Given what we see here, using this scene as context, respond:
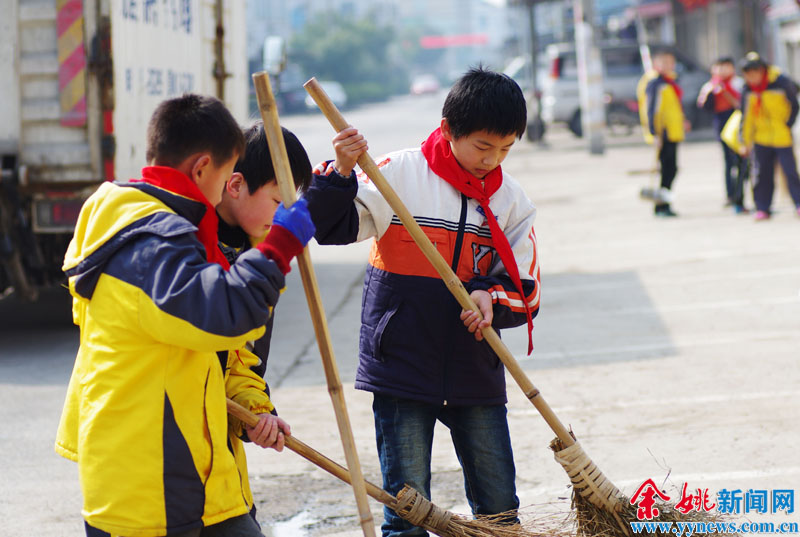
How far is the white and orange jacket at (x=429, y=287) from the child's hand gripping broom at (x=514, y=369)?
Answer: 0.11 meters

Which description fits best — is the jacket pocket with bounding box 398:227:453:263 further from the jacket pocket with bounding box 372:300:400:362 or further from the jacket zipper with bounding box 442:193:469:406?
the jacket pocket with bounding box 372:300:400:362

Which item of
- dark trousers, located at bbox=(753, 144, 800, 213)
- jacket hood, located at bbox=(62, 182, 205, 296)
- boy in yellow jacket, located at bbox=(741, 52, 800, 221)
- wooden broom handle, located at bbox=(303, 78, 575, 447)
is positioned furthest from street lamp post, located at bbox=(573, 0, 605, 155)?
jacket hood, located at bbox=(62, 182, 205, 296)

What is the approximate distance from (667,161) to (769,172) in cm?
→ 132

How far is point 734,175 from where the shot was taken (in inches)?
Result: 480

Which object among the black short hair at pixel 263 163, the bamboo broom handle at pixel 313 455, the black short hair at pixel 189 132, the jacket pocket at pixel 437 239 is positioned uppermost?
the black short hair at pixel 189 132

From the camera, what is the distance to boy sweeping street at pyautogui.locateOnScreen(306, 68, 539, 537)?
2949 mm

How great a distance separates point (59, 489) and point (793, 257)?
6415 millimetres

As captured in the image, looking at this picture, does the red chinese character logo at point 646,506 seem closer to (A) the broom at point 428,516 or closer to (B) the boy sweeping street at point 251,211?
(A) the broom at point 428,516

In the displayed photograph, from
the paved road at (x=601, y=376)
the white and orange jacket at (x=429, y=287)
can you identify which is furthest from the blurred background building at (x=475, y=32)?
the paved road at (x=601, y=376)

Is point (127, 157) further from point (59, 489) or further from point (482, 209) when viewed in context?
point (482, 209)

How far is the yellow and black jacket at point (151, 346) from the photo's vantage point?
85.2 inches

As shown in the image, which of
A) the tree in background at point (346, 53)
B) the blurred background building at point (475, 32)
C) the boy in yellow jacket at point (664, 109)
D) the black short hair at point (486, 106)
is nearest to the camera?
the black short hair at point (486, 106)

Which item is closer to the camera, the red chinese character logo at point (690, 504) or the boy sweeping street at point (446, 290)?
the boy sweeping street at point (446, 290)

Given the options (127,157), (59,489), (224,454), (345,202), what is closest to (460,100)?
(345,202)
